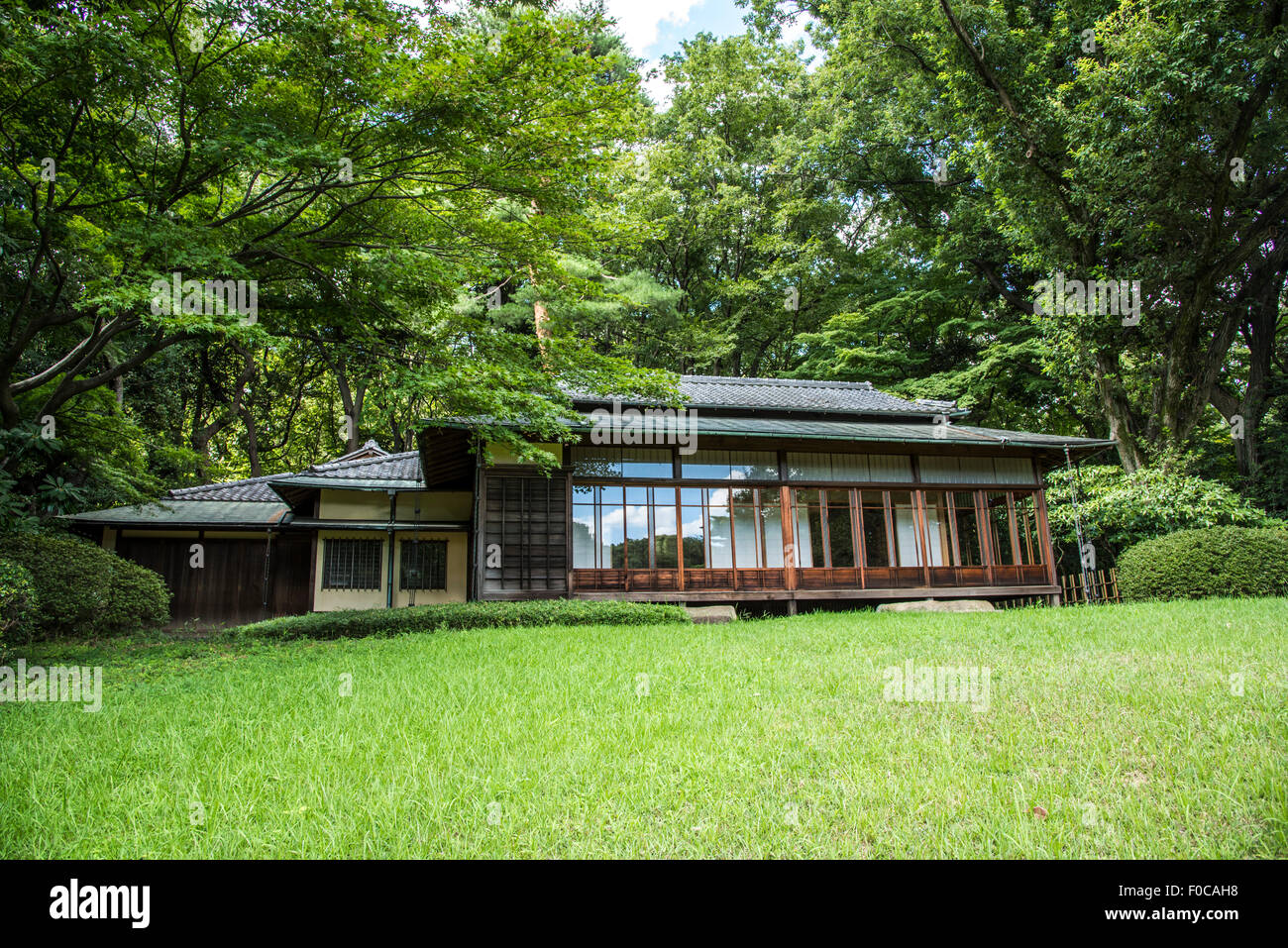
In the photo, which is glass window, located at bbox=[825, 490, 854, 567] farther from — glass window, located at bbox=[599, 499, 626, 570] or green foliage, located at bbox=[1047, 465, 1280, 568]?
green foliage, located at bbox=[1047, 465, 1280, 568]

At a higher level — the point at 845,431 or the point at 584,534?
the point at 845,431

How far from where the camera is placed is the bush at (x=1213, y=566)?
12.4 meters

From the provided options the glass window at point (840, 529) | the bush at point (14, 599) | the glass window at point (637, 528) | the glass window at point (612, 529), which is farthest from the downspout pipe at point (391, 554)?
the glass window at point (840, 529)

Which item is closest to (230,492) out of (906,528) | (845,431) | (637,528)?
(637,528)

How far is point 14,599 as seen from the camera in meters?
7.53

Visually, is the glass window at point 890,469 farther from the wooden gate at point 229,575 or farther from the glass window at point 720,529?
the wooden gate at point 229,575

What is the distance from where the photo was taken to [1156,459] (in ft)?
52.5

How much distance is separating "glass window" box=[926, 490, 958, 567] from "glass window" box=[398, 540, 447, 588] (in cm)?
1118

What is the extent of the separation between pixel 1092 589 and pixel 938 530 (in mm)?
3857

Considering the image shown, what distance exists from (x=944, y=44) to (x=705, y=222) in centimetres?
1036

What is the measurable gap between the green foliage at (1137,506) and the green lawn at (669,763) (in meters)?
10.6

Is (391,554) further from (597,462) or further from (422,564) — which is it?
(597,462)

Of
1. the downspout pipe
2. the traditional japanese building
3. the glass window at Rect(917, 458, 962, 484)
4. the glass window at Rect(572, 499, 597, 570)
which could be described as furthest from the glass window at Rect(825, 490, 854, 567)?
the downspout pipe
